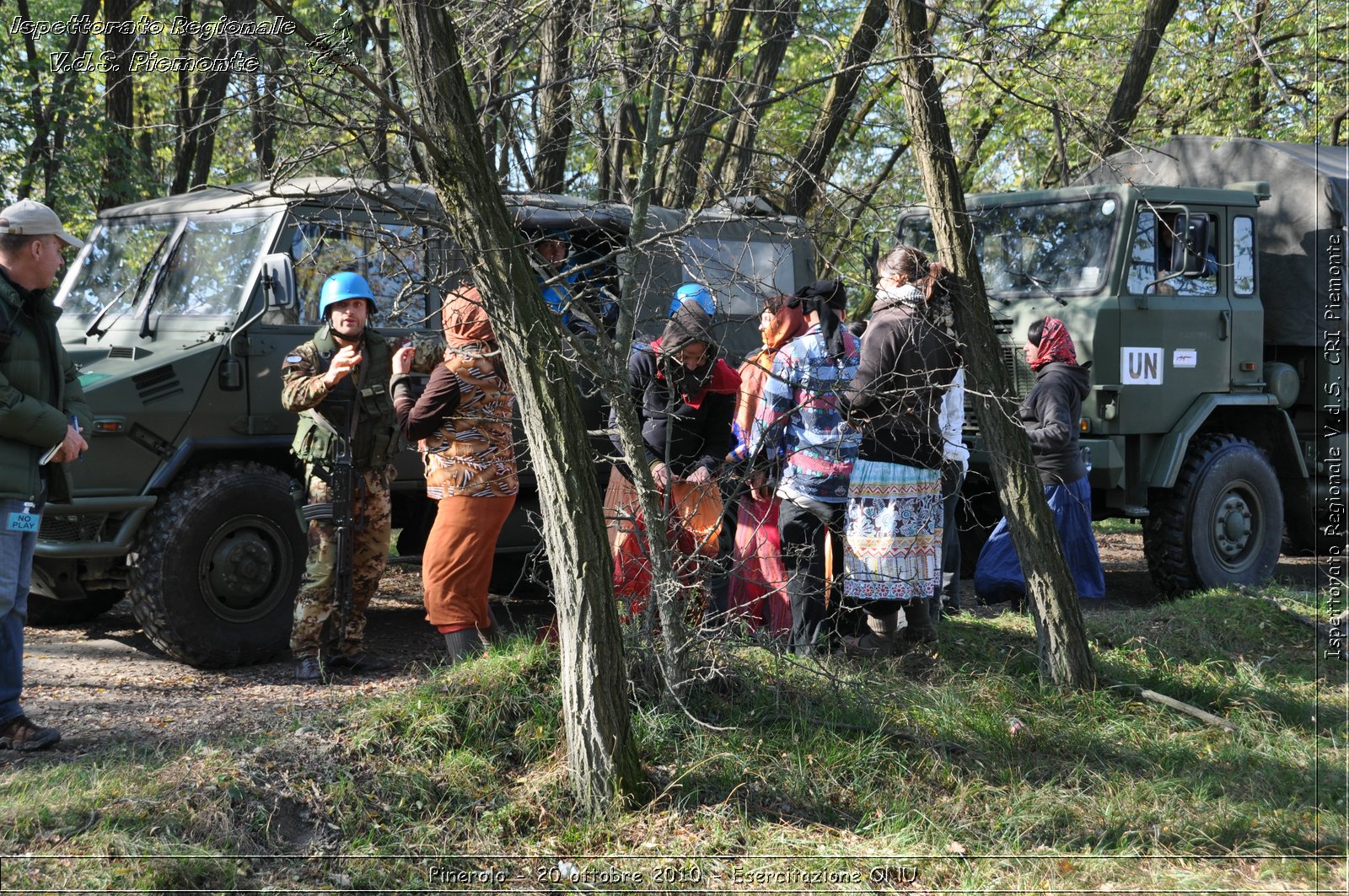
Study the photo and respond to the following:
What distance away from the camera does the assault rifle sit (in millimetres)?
5566

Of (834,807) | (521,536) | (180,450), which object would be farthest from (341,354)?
(834,807)

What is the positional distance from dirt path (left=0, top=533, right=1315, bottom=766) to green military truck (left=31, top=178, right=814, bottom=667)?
284 millimetres

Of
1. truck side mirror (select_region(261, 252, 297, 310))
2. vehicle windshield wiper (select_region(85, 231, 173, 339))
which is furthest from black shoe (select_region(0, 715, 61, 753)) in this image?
vehicle windshield wiper (select_region(85, 231, 173, 339))

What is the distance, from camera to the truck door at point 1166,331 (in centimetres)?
794

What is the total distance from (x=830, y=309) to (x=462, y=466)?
186 centimetres

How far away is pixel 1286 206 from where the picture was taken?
8.91 meters

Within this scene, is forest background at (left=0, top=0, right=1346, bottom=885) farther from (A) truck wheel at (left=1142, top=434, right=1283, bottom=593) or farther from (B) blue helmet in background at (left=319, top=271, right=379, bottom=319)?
(A) truck wheel at (left=1142, top=434, right=1283, bottom=593)

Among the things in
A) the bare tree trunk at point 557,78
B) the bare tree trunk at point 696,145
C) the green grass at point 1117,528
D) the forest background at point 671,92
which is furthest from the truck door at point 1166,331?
the green grass at point 1117,528

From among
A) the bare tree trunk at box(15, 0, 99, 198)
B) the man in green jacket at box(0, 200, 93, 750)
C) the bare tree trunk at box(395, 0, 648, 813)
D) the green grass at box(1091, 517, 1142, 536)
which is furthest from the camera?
the green grass at box(1091, 517, 1142, 536)

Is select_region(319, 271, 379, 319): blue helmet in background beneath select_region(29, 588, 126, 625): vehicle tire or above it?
above

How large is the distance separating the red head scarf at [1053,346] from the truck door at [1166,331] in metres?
0.86

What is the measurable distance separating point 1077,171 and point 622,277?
27.4ft

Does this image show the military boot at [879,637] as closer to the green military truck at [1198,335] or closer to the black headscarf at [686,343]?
the black headscarf at [686,343]

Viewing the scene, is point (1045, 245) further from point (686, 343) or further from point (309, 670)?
point (309, 670)
